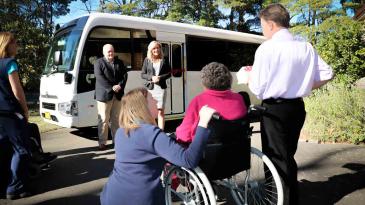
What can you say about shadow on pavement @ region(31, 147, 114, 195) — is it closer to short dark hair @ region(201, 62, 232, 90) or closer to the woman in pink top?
the woman in pink top

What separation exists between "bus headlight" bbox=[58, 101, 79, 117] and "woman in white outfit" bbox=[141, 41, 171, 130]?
172 centimetres

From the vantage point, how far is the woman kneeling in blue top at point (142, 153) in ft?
7.72

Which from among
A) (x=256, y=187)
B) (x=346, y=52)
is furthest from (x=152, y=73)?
(x=346, y=52)

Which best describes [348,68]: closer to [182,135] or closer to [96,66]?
[96,66]

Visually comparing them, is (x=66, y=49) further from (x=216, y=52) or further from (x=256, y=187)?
(x=256, y=187)

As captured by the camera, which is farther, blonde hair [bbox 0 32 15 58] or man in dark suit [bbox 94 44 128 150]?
man in dark suit [bbox 94 44 128 150]

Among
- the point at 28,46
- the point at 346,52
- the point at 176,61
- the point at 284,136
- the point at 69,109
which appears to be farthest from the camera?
the point at 28,46

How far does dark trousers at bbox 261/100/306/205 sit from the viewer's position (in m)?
3.12

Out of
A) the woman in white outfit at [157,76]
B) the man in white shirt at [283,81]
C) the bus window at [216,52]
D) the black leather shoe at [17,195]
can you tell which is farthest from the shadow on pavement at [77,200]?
the bus window at [216,52]

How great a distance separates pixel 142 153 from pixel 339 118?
219 inches

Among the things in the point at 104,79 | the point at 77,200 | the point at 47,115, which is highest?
the point at 104,79

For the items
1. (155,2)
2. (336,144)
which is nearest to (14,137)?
(336,144)

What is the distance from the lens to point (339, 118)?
22.7 feet

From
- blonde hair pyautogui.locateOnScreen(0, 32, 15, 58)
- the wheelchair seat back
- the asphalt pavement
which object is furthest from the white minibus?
the wheelchair seat back
